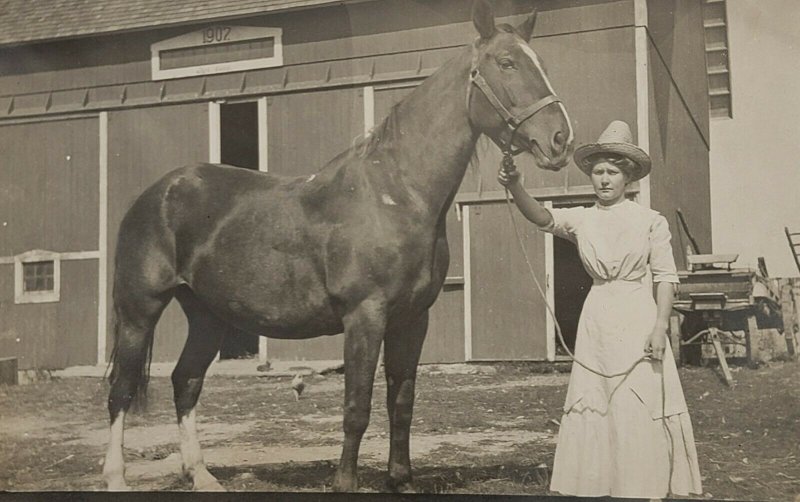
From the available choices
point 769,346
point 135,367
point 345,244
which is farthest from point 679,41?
point 135,367

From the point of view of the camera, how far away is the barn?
164 inches

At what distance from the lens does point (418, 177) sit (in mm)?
3514

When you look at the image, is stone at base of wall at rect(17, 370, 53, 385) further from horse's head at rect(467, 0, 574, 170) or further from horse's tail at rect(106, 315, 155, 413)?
horse's head at rect(467, 0, 574, 170)

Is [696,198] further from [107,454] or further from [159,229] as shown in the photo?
[107,454]

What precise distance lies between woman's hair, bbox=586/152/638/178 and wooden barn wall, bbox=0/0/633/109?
45.4 inches

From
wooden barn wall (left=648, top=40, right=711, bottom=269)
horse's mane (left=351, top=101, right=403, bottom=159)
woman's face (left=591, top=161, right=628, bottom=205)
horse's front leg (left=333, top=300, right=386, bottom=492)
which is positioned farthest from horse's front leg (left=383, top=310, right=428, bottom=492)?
wooden barn wall (left=648, top=40, right=711, bottom=269)

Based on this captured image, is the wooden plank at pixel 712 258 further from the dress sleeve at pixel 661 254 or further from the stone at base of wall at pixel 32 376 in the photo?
the stone at base of wall at pixel 32 376

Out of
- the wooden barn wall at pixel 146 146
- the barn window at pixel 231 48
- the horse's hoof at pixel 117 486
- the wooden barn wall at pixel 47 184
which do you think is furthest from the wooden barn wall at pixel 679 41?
the horse's hoof at pixel 117 486

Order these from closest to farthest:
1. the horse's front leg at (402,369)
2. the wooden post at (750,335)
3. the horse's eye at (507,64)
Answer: the horse's eye at (507,64), the horse's front leg at (402,369), the wooden post at (750,335)

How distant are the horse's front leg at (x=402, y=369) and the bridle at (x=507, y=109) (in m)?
0.85

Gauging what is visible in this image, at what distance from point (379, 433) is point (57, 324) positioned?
90.4 inches

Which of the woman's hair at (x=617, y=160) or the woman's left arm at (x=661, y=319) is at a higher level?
the woman's hair at (x=617, y=160)

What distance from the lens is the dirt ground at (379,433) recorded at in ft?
12.1

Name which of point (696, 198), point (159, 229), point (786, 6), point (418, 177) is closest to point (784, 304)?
point (696, 198)
